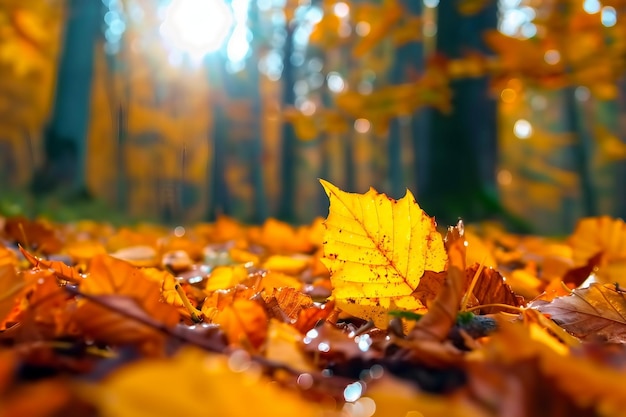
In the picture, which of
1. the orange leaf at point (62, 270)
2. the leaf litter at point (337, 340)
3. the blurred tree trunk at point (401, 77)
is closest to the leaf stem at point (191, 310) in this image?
the leaf litter at point (337, 340)

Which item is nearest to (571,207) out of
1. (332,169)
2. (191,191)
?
(332,169)

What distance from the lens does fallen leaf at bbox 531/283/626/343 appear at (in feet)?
2.47

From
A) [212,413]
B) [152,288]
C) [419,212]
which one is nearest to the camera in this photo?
[212,413]

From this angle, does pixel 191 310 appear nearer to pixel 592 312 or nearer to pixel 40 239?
pixel 592 312

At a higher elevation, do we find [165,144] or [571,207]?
[165,144]

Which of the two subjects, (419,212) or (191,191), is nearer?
(419,212)

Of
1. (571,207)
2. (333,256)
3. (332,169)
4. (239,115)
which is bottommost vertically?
(571,207)

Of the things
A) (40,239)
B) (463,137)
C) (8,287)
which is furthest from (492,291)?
(463,137)

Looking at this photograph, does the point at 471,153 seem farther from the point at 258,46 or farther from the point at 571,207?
the point at 571,207

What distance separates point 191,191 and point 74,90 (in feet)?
80.7

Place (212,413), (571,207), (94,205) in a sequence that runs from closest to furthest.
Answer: (212,413), (94,205), (571,207)

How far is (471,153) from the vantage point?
5.11 m

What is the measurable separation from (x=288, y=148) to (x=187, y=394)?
1508 centimetres

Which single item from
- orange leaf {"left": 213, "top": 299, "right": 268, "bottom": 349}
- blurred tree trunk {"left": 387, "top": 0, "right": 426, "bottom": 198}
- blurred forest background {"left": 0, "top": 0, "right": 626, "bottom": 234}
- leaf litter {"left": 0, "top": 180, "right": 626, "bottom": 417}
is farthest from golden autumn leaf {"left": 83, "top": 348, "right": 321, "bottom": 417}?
Result: blurred tree trunk {"left": 387, "top": 0, "right": 426, "bottom": 198}
